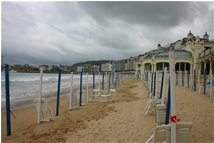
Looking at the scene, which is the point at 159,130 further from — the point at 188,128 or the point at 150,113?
the point at 150,113

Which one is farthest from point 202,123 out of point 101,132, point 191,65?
point 191,65

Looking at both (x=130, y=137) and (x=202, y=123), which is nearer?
(x=130, y=137)

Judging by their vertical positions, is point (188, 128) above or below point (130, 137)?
above

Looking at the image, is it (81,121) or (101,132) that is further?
(81,121)

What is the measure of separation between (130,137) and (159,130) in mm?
1964

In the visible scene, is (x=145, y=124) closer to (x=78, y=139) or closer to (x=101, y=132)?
(x=101, y=132)

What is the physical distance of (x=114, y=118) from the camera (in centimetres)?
889

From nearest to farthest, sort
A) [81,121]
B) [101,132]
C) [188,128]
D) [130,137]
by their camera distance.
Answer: [188,128] → [130,137] → [101,132] → [81,121]

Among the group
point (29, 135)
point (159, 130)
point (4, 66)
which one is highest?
point (4, 66)

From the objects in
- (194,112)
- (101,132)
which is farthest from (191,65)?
(101,132)

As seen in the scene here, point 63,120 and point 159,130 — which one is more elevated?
point 159,130

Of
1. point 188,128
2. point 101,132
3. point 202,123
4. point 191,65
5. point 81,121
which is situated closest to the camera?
point 188,128

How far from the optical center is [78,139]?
6387mm

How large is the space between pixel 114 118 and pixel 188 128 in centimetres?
482
